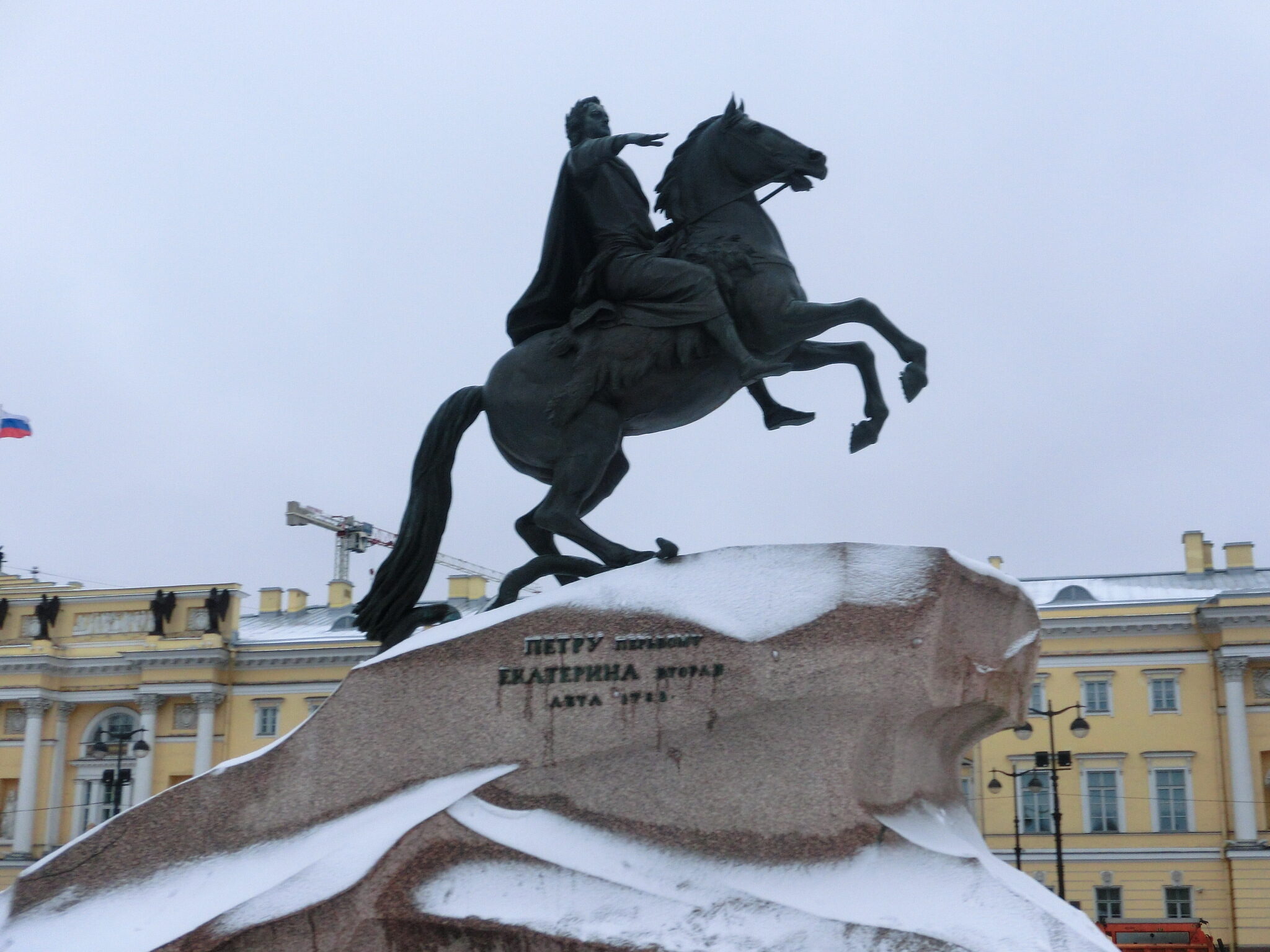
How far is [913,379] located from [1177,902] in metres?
39.0

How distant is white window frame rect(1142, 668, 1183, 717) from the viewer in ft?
141

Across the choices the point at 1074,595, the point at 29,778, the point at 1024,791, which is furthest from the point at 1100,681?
the point at 29,778

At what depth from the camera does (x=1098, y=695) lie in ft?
141

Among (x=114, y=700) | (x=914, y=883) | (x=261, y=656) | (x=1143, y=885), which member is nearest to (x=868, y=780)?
(x=914, y=883)

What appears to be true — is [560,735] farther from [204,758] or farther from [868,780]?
[204,758]

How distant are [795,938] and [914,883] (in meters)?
0.49

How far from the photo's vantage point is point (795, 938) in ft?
16.9

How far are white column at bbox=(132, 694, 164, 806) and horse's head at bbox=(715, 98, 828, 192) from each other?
45042 mm

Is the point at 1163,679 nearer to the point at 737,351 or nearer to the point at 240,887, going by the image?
the point at 737,351

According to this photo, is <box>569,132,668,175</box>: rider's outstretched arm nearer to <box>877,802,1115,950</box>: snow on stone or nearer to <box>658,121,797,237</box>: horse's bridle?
<box>658,121,797,237</box>: horse's bridle

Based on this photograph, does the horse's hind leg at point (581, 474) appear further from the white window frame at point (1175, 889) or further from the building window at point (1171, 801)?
the building window at point (1171, 801)

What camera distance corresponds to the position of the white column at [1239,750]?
4072 cm

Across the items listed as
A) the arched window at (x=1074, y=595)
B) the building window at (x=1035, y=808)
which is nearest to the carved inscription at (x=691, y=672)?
the building window at (x=1035, y=808)

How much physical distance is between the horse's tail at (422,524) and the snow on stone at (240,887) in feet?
4.73
